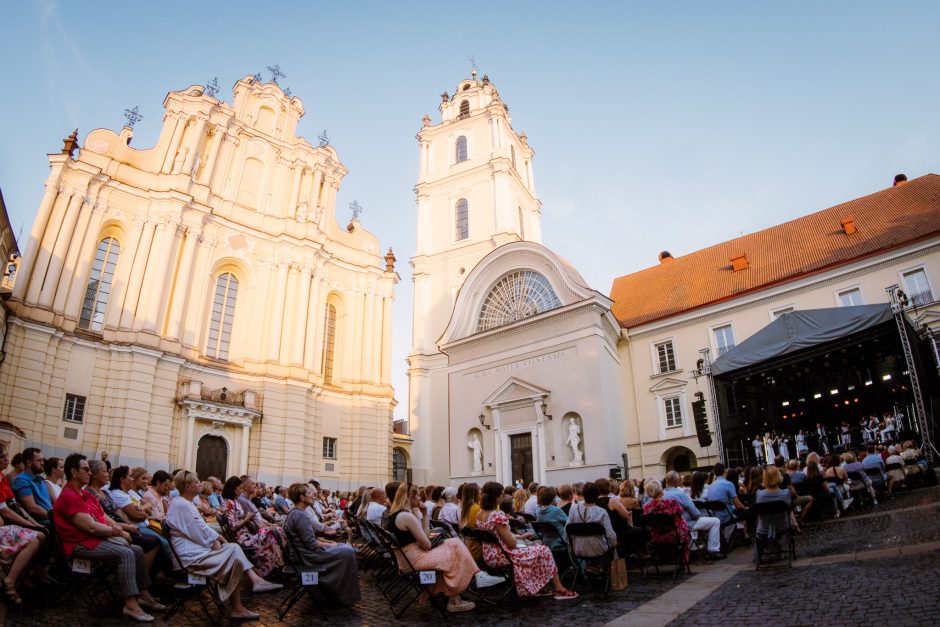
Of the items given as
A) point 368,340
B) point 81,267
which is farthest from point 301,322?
point 81,267

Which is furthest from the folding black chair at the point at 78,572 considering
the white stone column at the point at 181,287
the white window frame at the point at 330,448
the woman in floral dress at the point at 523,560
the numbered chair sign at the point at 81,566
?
the white window frame at the point at 330,448

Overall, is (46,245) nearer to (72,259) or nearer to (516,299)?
(72,259)

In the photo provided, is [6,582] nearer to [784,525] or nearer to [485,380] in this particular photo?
[784,525]

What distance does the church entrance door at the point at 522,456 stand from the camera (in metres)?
21.0

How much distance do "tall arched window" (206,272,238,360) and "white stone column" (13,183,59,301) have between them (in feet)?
21.3

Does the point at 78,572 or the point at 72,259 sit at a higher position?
the point at 72,259

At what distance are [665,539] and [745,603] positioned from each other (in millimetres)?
2150

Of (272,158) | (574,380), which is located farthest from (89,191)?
(574,380)

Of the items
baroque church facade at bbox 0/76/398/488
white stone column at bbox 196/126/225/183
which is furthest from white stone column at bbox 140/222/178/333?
white stone column at bbox 196/126/225/183

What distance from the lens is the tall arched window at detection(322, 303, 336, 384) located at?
26975mm

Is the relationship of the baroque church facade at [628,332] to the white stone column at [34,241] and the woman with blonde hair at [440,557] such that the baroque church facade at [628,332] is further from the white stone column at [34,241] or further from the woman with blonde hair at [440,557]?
the white stone column at [34,241]

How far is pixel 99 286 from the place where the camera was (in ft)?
70.2

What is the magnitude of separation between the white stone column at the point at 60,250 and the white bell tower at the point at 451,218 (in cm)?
1600

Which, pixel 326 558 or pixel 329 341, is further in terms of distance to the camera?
pixel 329 341
